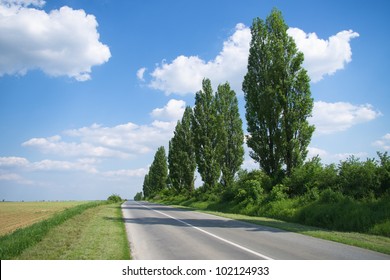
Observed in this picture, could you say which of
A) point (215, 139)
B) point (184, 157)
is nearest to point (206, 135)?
point (215, 139)

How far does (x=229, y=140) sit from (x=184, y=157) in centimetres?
1988

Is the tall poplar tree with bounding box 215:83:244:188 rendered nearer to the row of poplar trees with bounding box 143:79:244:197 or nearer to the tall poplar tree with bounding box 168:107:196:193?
the row of poplar trees with bounding box 143:79:244:197

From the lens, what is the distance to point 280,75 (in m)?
27.8

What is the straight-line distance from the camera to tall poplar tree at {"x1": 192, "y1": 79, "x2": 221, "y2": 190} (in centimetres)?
4450

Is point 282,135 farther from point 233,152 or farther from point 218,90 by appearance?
point 218,90

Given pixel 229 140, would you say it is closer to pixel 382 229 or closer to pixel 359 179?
pixel 359 179

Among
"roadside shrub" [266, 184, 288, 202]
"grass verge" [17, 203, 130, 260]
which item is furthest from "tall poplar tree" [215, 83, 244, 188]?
"grass verge" [17, 203, 130, 260]

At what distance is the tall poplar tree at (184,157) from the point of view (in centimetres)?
5888

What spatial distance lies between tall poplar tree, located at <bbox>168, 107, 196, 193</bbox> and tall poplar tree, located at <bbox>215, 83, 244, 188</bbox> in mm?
15834

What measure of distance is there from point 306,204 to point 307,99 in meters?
9.28

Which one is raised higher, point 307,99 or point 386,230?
point 307,99

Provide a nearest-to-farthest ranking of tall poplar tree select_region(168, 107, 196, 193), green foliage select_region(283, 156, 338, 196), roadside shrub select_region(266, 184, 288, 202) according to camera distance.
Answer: green foliage select_region(283, 156, 338, 196) < roadside shrub select_region(266, 184, 288, 202) < tall poplar tree select_region(168, 107, 196, 193)
